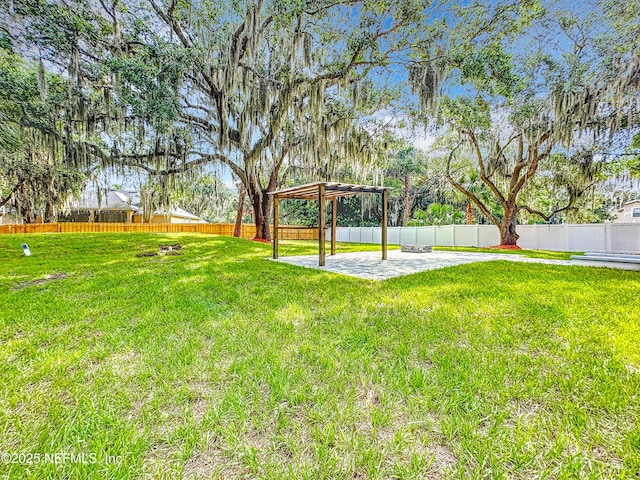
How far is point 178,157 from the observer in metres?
8.73

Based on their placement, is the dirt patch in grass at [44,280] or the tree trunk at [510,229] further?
the tree trunk at [510,229]

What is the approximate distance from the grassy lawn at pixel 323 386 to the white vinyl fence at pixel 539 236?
837cm

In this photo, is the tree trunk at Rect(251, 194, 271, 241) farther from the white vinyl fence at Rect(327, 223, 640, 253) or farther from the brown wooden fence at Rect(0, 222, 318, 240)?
the white vinyl fence at Rect(327, 223, 640, 253)

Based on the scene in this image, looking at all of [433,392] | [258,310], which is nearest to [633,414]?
[433,392]

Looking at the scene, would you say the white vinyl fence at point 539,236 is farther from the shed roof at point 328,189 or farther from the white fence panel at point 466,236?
the shed roof at point 328,189

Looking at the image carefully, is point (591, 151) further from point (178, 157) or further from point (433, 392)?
point (178, 157)

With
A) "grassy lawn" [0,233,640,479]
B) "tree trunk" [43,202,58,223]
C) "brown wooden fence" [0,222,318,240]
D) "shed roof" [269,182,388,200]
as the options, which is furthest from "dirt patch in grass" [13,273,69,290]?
"tree trunk" [43,202,58,223]

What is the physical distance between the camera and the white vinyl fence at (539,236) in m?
8.81

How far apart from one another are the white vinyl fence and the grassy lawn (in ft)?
27.5

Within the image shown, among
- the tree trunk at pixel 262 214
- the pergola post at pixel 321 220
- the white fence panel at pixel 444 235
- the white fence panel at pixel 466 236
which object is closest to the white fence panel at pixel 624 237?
the white fence panel at pixel 466 236

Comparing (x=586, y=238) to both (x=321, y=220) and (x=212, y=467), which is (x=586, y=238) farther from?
A: (x=212, y=467)

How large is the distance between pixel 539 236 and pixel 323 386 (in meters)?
13.1

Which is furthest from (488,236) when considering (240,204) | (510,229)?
(240,204)

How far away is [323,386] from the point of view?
1564mm
